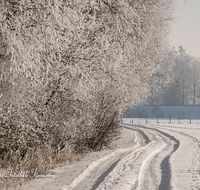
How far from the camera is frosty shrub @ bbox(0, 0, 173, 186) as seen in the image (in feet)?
14.5

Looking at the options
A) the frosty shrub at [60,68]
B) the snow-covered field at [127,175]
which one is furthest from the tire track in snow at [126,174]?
the frosty shrub at [60,68]

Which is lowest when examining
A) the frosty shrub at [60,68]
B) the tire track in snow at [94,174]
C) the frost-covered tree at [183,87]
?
the tire track in snow at [94,174]

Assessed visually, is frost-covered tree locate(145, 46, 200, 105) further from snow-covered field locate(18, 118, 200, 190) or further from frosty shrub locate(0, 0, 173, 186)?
snow-covered field locate(18, 118, 200, 190)

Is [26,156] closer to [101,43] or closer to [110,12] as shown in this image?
[101,43]

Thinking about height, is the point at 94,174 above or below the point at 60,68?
below

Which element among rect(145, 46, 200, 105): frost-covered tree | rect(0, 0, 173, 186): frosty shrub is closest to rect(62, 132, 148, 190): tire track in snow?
rect(0, 0, 173, 186): frosty shrub

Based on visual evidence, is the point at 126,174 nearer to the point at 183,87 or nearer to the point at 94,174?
the point at 94,174

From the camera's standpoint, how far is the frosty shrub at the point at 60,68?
4430 mm

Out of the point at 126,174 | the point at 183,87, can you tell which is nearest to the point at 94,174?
the point at 126,174

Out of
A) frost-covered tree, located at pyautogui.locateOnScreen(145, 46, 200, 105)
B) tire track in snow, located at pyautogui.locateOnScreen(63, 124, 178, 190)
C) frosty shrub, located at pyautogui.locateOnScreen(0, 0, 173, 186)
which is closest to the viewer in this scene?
frosty shrub, located at pyautogui.locateOnScreen(0, 0, 173, 186)

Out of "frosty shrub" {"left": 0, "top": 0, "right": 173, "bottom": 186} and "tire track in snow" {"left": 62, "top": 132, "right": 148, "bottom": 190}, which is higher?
"frosty shrub" {"left": 0, "top": 0, "right": 173, "bottom": 186}

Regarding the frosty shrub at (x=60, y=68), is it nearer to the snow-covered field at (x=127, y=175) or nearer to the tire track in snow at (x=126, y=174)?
the snow-covered field at (x=127, y=175)

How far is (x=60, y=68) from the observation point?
6.43 meters

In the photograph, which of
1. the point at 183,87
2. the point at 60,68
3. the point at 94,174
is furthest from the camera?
the point at 183,87
